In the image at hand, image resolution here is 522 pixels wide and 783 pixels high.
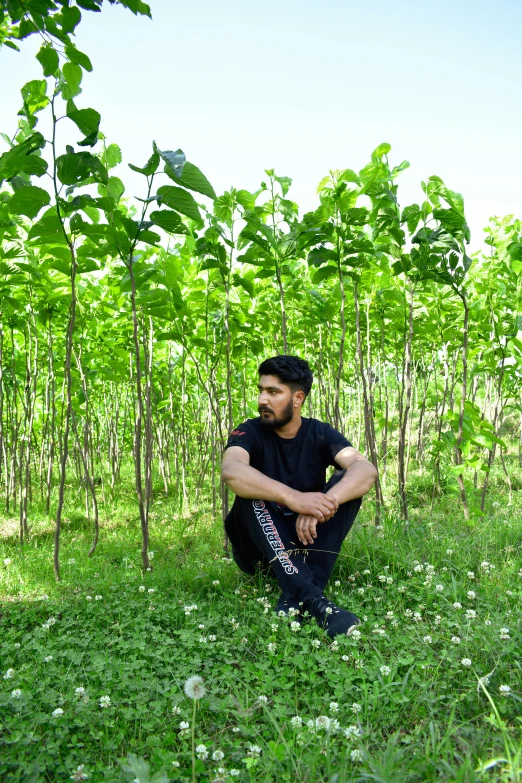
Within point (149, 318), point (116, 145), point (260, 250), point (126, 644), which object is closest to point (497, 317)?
point (260, 250)

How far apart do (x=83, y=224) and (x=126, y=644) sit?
1664 millimetres

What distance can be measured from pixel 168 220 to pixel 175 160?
449 millimetres

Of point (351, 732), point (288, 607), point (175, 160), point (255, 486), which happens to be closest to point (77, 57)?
point (175, 160)

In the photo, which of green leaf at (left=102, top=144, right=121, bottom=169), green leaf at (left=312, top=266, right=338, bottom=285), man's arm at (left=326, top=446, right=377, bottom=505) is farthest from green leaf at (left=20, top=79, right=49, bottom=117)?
man's arm at (left=326, top=446, right=377, bottom=505)

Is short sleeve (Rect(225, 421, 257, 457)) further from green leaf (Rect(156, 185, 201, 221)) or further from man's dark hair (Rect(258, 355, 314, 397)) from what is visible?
green leaf (Rect(156, 185, 201, 221))

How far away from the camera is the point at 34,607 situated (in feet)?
7.75

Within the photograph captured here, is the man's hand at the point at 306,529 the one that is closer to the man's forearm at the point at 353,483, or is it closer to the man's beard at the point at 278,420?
the man's forearm at the point at 353,483

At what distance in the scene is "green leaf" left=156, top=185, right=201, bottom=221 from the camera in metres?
2.24

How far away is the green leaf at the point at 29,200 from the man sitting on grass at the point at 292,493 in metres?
1.17

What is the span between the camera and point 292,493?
7.67 ft

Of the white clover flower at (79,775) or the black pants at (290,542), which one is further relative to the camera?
the black pants at (290,542)

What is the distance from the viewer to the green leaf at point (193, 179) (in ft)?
6.75

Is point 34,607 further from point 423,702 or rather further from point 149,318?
point 149,318

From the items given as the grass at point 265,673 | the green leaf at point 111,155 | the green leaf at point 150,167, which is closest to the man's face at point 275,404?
the grass at point 265,673
